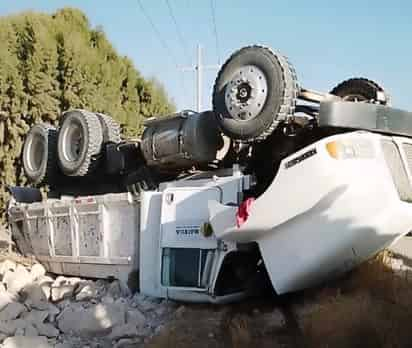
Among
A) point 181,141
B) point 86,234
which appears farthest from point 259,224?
point 86,234

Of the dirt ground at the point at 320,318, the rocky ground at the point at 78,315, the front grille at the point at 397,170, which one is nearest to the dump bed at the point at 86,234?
the rocky ground at the point at 78,315

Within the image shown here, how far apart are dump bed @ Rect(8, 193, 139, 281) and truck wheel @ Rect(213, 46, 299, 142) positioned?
1.58 m

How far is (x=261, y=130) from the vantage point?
15.2 feet

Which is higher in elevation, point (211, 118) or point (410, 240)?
point (211, 118)

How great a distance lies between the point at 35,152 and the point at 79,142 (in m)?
1.15

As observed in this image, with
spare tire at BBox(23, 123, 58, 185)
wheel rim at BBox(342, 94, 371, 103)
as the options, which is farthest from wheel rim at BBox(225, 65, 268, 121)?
spare tire at BBox(23, 123, 58, 185)

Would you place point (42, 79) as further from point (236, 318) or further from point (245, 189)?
point (236, 318)

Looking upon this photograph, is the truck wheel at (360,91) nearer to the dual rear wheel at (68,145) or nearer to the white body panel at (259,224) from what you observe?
the white body panel at (259,224)

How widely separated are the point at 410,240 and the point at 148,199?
2.61m

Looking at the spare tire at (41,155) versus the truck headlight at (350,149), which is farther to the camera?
the spare tire at (41,155)

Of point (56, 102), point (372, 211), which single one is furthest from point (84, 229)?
point (56, 102)

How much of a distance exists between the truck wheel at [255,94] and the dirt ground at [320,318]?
1.48 m

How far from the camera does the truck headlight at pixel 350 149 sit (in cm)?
409

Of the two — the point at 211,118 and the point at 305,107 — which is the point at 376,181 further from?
the point at 211,118
